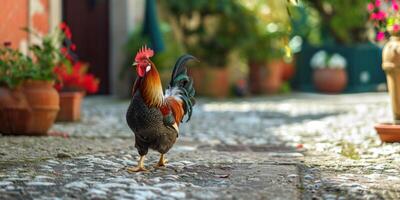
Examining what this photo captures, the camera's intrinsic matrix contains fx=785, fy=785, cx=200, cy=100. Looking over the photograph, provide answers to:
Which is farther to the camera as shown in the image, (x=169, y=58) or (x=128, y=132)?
(x=169, y=58)

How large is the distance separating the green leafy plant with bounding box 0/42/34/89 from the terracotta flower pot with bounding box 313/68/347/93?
1018cm

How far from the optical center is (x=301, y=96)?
48.7 ft

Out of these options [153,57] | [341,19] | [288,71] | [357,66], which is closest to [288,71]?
[288,71]

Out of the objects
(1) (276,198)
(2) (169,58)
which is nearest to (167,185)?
(1) (276,198)

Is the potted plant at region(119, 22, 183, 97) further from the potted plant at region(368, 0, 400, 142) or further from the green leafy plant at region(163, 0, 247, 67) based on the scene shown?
the potted plant at region(368, 0, 400, 142)

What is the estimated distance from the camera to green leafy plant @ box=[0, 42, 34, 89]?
21.9ft

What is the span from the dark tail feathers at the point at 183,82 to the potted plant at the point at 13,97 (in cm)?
218

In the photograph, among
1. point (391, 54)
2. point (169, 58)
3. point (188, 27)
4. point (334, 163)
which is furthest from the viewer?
point (188, 27)

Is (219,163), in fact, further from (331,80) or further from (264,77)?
(331,80)

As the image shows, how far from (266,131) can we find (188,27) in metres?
6.82

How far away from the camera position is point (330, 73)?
16172 mm

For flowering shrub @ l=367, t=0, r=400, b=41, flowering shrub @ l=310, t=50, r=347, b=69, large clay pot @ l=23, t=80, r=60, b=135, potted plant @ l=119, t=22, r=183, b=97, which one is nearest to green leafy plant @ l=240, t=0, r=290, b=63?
flowering shrub @ l=310, t=50, r=347, b=69

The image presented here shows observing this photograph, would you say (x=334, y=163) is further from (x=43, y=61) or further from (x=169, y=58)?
(x=169, y=58)

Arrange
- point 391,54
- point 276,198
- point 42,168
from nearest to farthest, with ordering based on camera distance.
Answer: point 276,198
point 42,168
point 391,54
